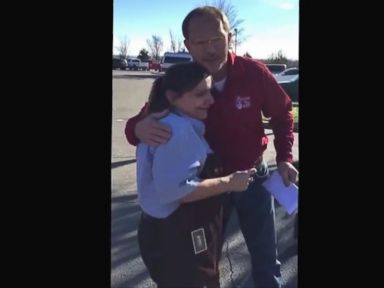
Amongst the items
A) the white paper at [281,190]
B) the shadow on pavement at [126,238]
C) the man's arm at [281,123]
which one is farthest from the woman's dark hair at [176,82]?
the white paper at [281,190]

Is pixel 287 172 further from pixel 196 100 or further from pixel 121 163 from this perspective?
pixel 121 163

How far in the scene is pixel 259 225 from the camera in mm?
2229

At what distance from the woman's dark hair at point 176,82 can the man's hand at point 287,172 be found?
50 cm

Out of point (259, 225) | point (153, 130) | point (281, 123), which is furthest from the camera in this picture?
point (259, 225)

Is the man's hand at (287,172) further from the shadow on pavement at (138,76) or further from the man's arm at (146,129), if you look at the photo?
the shadow on pavement at (138,76)

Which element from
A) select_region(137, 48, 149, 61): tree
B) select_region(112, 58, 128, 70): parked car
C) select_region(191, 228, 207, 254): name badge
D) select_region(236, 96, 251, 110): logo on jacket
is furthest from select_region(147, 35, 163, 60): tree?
select_region(191, 228, 207, 254): name badge

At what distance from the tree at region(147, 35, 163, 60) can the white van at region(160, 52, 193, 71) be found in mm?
70

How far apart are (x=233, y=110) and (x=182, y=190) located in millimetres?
374

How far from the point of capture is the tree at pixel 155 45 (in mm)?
2207

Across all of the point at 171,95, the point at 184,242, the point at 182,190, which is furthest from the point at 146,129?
the point at 184,242

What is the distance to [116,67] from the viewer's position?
2205mm
